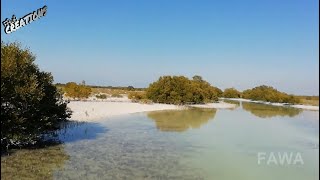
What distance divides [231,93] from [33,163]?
17465cm

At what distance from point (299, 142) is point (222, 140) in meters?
5.77

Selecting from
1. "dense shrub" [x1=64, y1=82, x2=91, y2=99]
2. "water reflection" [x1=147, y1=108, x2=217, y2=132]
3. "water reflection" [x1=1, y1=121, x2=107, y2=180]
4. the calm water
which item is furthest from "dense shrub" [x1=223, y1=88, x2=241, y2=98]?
"water reflection" [x1=1, y1=121, x2=107, y2=180]

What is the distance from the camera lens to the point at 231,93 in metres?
186

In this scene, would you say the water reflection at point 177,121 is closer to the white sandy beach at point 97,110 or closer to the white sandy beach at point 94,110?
the white sandy beach at point 94,110

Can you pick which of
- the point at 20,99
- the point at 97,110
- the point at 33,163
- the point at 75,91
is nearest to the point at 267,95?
the point at 75,91

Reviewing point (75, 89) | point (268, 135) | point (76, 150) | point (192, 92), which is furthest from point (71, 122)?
point (192, 92)

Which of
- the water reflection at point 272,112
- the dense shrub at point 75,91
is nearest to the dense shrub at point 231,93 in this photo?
the water reflection at point 272,112

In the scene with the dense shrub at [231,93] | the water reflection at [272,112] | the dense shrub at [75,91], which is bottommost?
the water reflection at [272,112]

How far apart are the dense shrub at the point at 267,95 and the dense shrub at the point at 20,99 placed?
59702 mm

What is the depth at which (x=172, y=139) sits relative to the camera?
2802 centimetres

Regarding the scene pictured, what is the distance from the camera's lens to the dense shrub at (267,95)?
91.7 metres

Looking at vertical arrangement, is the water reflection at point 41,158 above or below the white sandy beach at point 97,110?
below

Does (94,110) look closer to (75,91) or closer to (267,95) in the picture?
(75,91)

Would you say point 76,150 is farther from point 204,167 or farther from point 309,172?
point 309,172
